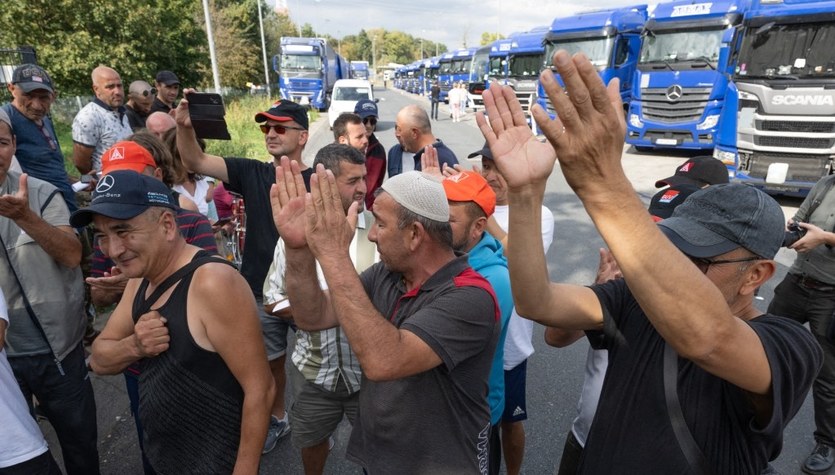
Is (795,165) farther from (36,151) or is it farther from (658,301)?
(36,151)

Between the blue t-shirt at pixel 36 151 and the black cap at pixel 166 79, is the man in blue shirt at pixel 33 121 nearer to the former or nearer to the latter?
the blue t-shirt at pixel 36 151

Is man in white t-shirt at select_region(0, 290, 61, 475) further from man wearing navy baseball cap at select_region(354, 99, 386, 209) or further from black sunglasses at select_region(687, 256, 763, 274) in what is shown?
man wearing navy baseball cap at select_region(354, 99, 386, 209)

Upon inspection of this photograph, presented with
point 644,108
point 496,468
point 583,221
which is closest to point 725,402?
point 496,468

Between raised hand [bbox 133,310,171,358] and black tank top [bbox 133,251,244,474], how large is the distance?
0.08ft

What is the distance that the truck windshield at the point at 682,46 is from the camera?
1095 cm

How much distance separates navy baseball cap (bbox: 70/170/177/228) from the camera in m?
1.70

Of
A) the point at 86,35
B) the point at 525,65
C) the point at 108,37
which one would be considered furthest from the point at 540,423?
the point at 108,37

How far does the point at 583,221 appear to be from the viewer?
24.2ft

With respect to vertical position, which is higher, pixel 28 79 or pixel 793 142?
pixel 28 79

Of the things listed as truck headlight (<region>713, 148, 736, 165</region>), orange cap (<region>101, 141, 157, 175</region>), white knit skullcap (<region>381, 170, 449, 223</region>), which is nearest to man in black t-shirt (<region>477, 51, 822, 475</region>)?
white knit skullcap (<region>381, 170, 449, 223</region>)

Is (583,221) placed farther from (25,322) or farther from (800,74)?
(25,322)

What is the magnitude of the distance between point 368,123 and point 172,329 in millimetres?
3926

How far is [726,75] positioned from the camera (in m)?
10.1

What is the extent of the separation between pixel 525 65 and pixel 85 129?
16872 mm
